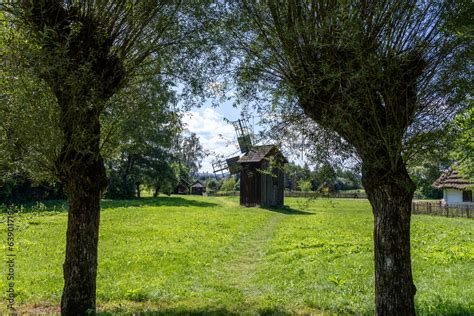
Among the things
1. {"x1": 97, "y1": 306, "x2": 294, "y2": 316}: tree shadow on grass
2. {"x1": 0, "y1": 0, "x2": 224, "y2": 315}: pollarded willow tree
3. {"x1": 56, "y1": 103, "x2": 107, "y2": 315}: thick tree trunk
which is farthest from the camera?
{"x1": 97, "y1": 306, "x2": 294, "y2": 316}: tree shadow on grass

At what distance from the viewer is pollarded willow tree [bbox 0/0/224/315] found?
18.0ft

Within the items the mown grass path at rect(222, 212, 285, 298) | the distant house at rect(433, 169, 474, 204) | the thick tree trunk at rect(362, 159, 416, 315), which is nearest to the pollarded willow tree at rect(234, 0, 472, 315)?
the thick tree trunk at rect(362, 159, 416, 315)

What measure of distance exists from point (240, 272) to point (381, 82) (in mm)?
→ 7492

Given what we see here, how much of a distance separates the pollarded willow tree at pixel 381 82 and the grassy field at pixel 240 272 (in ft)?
5.23

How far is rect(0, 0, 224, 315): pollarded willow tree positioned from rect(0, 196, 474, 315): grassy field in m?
1.88

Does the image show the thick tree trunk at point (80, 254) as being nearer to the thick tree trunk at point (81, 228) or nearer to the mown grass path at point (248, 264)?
the thick tree trunk at point (81, 228)

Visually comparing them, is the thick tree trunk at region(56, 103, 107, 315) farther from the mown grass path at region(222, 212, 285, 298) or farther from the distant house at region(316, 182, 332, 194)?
the distant house at region(316, 182, 332, 194)

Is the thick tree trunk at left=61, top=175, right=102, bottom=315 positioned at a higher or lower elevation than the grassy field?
higher

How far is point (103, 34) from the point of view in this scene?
20.4 feet

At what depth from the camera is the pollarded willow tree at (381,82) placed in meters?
5.09

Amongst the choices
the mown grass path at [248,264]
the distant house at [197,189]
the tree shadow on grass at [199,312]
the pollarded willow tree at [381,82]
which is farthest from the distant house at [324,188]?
the distant house at [197,189]

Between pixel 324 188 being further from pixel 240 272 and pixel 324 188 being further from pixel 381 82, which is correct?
pixel 240 272

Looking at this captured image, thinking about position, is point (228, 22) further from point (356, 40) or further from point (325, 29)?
point (356, 40)

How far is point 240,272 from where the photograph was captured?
11.1 meters
